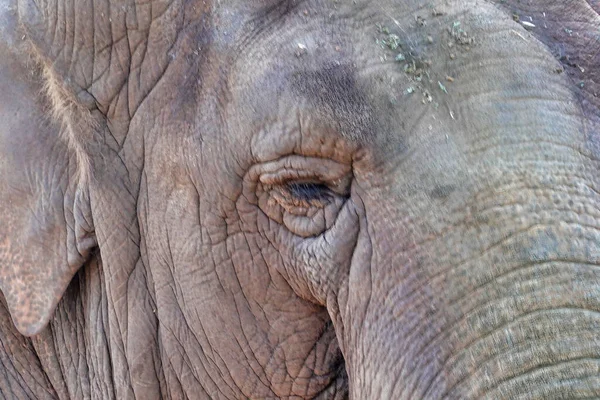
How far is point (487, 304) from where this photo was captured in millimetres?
2018

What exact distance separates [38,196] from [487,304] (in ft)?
5.11

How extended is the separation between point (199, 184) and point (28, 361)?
1238 millimetres

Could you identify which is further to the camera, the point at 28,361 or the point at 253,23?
the point at 28,361

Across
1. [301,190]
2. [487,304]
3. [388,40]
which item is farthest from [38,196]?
[487,304]

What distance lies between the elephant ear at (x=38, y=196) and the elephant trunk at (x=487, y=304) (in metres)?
1.12

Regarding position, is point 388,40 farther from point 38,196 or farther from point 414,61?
point 38,196

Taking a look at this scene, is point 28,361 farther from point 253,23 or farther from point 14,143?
point 253,23

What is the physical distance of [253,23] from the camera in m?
2.49

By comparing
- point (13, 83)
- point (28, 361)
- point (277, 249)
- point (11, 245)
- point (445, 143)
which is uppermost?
point (445, 143)

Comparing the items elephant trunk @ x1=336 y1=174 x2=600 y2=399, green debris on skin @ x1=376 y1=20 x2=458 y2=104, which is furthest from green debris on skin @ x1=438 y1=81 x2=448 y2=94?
elephant trunk @ x1=336 y1=174 x2=600 y2=399

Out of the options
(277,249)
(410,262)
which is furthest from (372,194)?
(277,249)

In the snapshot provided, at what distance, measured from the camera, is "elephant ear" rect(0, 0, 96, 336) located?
2955mm

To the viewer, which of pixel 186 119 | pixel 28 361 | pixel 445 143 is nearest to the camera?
pixel 445 143

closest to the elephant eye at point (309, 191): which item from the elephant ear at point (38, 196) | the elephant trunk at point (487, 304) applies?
the elephant trunk at point (487, 304)
